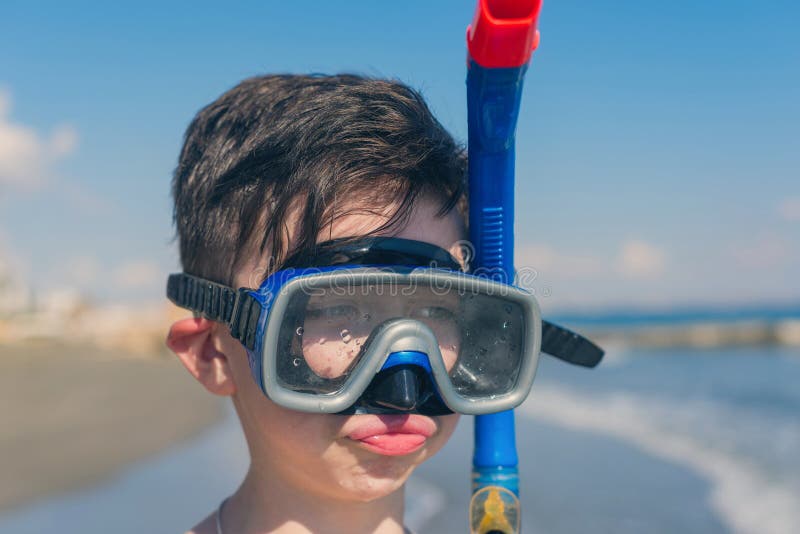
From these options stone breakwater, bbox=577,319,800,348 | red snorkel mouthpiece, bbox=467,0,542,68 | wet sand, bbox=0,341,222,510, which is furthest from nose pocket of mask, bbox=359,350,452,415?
stone breakwater, bbox=577,319,800,348

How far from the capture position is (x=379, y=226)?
1576 millimetres

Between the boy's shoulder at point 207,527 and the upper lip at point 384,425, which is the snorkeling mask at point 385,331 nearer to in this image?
the upper lip at point 384,425

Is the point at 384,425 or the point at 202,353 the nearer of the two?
the point at 384,425

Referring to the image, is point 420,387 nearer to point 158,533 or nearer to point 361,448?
point 361,448

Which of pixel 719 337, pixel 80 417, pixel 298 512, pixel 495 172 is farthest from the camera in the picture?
pixel 719 337

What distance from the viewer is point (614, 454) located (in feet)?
22.6

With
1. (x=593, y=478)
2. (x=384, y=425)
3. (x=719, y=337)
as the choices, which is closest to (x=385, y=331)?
(x=384, y=425)

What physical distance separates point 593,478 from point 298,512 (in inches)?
182

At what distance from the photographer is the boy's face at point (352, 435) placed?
157cm

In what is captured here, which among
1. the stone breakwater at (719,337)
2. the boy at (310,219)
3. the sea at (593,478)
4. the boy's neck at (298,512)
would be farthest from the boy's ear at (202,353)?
the stone breakwater at (719,337)

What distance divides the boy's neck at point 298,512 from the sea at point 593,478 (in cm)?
288

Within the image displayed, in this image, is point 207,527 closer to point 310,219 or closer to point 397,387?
point 397,387

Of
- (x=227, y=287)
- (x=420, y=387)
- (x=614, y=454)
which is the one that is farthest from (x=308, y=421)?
(x=614, y=454)

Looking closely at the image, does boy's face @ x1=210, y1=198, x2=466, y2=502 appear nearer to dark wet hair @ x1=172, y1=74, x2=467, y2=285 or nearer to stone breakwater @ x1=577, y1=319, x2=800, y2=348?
dark wet hair @ x1=172, y1=74, x2=467, y2=285
